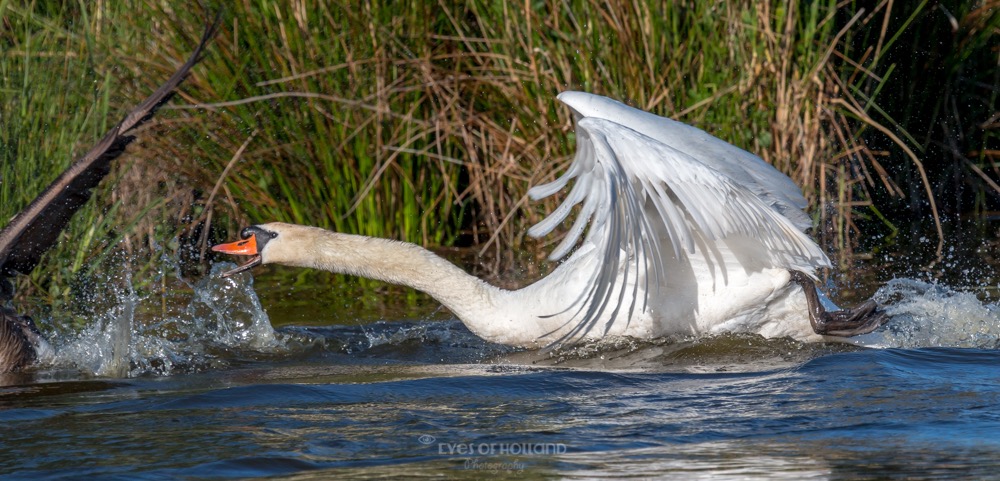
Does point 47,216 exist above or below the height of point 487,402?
above

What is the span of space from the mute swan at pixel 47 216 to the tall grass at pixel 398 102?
71 centimetres

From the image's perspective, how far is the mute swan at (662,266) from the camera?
5090 millimetres

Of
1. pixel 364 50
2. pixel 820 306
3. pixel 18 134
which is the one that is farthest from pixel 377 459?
pixel 364 50

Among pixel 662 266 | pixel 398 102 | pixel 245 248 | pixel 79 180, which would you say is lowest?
pixel 662 266

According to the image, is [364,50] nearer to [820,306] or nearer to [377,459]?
[820,306]

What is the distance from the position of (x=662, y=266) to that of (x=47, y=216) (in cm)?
278

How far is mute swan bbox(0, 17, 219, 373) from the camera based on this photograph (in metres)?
5.24

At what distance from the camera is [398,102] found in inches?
306

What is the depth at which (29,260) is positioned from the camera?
582 centimetres

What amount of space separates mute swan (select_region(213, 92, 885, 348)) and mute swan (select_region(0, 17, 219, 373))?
0.77 meters

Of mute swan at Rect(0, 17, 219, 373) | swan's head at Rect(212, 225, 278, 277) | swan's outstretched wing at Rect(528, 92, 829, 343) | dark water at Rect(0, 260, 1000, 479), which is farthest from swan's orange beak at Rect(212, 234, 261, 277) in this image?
swan's outstretched wing at Rect(528, 92, 829, 343)

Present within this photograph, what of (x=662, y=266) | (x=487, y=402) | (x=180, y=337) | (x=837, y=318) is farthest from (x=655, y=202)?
(x=180, y=337)

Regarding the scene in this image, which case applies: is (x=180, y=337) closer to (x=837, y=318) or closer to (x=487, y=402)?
(x=487, y=402)

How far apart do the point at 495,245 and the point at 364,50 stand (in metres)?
1.59
